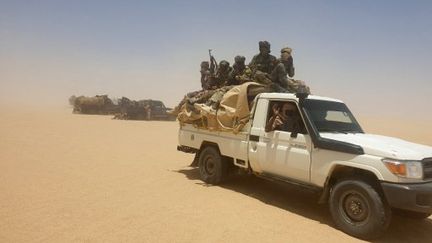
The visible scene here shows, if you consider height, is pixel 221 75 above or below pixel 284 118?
above

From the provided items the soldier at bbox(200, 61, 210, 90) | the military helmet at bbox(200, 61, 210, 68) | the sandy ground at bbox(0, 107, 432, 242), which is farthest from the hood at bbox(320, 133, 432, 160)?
the military helmet at bbox(200, 61, 210, 68)

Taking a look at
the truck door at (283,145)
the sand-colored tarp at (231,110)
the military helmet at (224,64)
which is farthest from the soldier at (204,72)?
the truck door at (283,145)

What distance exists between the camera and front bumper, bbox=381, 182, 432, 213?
5090 mm

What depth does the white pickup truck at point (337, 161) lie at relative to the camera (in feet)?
17.2

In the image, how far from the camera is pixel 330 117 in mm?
6914

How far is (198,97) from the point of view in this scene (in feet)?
31.4

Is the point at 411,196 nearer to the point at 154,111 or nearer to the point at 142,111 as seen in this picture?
the point at 142,111

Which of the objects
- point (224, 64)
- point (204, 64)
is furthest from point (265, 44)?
point (204, 64)

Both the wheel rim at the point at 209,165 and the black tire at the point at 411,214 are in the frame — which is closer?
the black tire at the point at 411,214

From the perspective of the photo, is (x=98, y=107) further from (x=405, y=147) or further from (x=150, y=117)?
(x=405, y=147)

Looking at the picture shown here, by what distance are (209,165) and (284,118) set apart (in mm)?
2693

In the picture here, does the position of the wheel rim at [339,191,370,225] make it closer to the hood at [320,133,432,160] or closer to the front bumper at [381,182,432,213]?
the front bumper at [381,182,432,213]

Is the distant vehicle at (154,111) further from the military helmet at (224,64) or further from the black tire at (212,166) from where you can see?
the black tire at (212,166)

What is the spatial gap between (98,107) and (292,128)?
36211 mm
